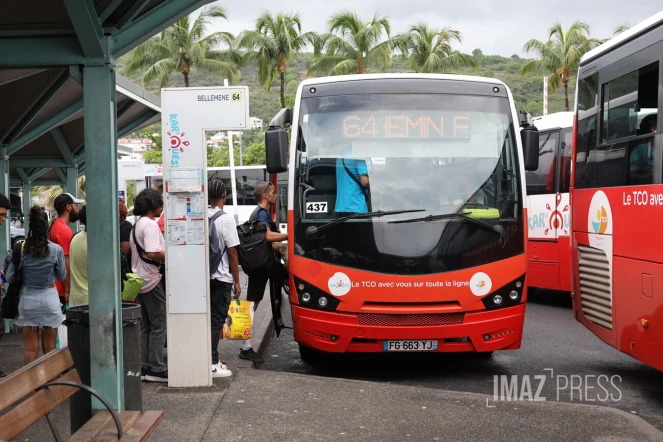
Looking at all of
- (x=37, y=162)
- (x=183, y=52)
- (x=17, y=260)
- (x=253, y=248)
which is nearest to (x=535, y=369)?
(x=253, y=248)

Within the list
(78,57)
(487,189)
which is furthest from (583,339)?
(78,57)

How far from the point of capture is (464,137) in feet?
28.9

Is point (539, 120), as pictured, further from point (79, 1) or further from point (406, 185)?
point (79, 1)

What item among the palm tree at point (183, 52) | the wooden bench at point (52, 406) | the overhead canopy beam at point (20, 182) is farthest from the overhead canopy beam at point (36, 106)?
the palm tree at point (183, 52)

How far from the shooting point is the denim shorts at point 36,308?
26.4 ft

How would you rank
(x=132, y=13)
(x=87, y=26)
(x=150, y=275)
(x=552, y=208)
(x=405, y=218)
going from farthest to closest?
1. (x=552, y=208)
2. (x=405, y=218)
3. (x=150, y=275)
4. (x=132, y=13)
5. (x=87, y=26)

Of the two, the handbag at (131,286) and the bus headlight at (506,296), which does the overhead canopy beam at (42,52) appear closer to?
the handbag at (131,286)

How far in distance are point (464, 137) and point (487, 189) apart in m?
0.58

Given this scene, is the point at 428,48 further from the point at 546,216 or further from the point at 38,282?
the point at 38,282

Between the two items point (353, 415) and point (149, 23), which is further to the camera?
point (353, 415)

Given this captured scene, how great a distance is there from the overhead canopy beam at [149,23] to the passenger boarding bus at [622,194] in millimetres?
3970

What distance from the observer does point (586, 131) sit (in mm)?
9211

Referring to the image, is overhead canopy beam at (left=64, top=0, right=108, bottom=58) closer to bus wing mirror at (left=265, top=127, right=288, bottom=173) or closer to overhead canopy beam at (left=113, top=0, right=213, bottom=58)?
overhead canopy beam at (left=113, top=0, right=213, bottom=58)

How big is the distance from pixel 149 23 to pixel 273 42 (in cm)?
3749
